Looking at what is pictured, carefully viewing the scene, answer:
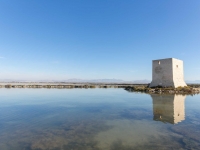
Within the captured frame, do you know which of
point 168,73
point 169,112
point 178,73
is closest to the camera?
point 169,112

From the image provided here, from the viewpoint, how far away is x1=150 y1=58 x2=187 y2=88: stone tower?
2853cm

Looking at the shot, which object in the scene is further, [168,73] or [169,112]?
[168,73]

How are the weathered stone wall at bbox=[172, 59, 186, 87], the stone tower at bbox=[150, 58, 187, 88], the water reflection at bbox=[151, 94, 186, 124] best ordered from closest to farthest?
the water reflection at bbox=[151, 94, 186, 124], the stone tower at bbox=[150, 58, 187, 88], the weathered stone wall at bbox=[172, 59, 186, 87]

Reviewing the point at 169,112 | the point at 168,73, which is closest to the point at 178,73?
the point at 168,73

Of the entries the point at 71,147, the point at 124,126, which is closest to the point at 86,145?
the point at 71,147

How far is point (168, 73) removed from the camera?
2897 centimetres

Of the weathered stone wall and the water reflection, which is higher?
the weathered stone wall

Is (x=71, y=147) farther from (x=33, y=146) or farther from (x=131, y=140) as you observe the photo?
(x=131, y=140)

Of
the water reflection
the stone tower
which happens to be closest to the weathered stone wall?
the stone tower

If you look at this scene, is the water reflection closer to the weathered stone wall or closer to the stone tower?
the stone tower

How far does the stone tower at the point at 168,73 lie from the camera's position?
93.6 ft

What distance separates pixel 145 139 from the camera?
6.76m

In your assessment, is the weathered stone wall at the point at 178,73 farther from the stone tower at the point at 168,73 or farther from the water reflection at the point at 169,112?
the water reflection at the point at 169,112

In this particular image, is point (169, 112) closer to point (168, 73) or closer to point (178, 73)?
point (168, 73)
